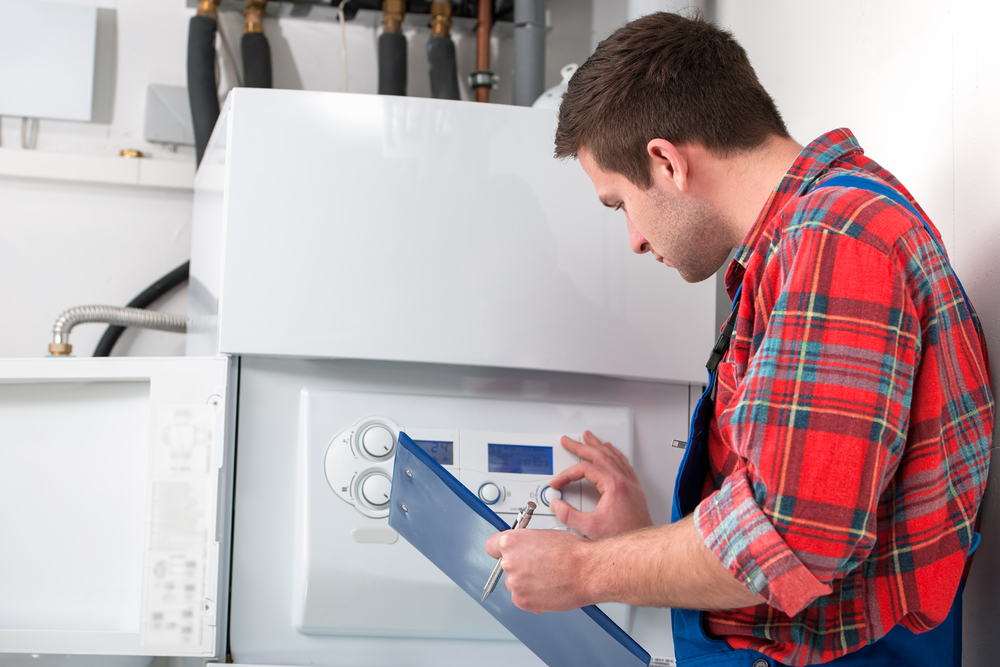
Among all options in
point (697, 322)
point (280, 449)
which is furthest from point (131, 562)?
point (697, 322)

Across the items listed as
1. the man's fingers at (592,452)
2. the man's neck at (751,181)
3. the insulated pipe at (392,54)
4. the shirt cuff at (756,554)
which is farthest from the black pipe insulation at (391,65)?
the shirt cuff at (756,554)

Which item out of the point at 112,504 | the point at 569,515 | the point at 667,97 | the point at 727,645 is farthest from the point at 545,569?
the point at 112,504

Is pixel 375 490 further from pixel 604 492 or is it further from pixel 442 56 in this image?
pixel 442 56

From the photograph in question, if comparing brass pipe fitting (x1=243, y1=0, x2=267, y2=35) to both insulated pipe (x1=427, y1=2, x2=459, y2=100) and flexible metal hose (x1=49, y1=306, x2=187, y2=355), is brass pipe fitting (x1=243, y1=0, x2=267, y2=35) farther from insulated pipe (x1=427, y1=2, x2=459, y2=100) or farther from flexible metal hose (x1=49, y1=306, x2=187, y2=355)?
flexible metal hose (x1=49, y1=306, x2=187, y2=355)

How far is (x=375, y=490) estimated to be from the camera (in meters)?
1.04

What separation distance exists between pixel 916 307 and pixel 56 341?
1.34 m

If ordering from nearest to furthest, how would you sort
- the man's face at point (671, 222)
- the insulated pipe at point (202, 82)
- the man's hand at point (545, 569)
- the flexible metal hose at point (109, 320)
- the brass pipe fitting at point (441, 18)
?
the man's hand at point (545, 569)
the man's face at point (671, 222)
the flexible metal hose at point (109, 320)
the insulated pipe at point (202, 82)
the brass pipe fitting at point (441, 18)

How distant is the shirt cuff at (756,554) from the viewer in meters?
0.56

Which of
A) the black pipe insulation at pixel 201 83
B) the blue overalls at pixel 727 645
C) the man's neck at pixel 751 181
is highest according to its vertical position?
the black pipe insulation at pixel 201 83

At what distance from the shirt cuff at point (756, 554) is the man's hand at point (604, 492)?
436mm

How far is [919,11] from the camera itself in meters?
0.96

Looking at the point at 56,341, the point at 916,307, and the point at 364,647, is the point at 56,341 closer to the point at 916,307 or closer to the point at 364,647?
the point at 364,647

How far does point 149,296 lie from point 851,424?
4.55ft

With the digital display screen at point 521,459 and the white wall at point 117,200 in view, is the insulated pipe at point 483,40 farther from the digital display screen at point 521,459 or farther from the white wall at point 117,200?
the digital display screen at point 521,459
